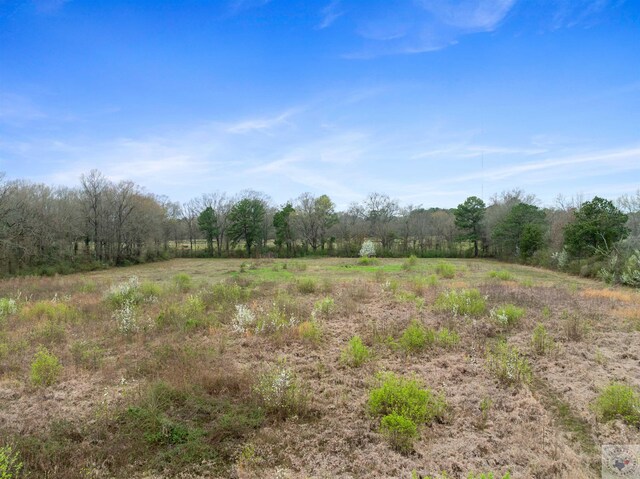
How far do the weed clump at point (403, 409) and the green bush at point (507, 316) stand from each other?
529cm

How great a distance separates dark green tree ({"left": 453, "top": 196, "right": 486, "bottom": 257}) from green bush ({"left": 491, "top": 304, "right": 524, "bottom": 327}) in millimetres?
37837

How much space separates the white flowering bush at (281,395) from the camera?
5598 millimetres

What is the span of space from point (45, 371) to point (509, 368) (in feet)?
28.8

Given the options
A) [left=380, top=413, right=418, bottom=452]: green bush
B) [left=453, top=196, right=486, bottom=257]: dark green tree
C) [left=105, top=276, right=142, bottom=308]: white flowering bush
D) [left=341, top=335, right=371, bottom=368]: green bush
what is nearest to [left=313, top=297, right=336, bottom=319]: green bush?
[left=341, top=335, right=371, bottom=368]: green bush

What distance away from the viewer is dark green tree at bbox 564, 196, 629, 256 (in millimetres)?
24781

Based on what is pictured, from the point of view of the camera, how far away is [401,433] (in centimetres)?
471

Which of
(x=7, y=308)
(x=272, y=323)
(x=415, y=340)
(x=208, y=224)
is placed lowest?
(x=415, y=340)

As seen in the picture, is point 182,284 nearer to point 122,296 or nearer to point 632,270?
point 122,296

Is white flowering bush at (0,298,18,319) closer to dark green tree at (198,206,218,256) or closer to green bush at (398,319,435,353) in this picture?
green bush at (398,319,435,353)

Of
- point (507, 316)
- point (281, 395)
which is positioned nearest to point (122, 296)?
point (281, 395)

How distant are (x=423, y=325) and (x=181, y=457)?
7.26m

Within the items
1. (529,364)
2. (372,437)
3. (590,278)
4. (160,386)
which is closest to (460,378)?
(529,364)

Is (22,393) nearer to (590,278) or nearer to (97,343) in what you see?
(97,343)

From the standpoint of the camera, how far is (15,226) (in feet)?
99.3
